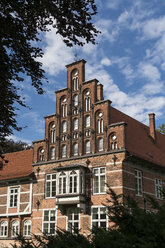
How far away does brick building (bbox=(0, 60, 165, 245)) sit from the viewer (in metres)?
20.2

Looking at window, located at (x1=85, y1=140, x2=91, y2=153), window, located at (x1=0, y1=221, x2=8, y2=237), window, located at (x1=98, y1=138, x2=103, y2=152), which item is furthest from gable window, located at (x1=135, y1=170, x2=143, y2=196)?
window, located at (x1=0, y1=221, x2=8, y2=237)

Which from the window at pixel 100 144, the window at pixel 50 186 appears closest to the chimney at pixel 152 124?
the window at pixel 100 144

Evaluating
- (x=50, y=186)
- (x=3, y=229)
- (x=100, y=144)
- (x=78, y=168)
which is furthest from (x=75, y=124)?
(x=3, y=229)

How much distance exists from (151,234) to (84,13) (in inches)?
264

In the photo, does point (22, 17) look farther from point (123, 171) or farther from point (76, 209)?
point (76, 209)

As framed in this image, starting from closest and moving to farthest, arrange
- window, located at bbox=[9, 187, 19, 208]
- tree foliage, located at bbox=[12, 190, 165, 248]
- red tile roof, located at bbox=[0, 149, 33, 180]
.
Result: tree foliage, located at bbox=[12, 190, 165, 248] → window, located at bbox=[9, 187, 19, 208] → red tile roof, located at bbox=[0, 149, 33, 180]

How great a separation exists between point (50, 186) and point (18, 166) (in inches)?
181

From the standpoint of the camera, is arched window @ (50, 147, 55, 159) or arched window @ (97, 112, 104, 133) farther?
arched window @ (50, 147, 55, 159)

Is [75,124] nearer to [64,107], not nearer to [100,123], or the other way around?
[64,107]

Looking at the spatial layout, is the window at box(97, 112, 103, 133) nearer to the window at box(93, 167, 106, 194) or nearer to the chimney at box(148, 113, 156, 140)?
the window at box(93, 167, 106, 194)

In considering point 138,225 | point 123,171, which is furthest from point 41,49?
point 123,171

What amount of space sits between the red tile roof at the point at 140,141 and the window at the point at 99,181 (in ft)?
7.43

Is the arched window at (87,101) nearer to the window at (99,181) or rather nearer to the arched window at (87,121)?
the arched window at (87,121)

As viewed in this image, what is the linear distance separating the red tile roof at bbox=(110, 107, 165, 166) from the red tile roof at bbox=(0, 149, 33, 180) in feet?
24.8
